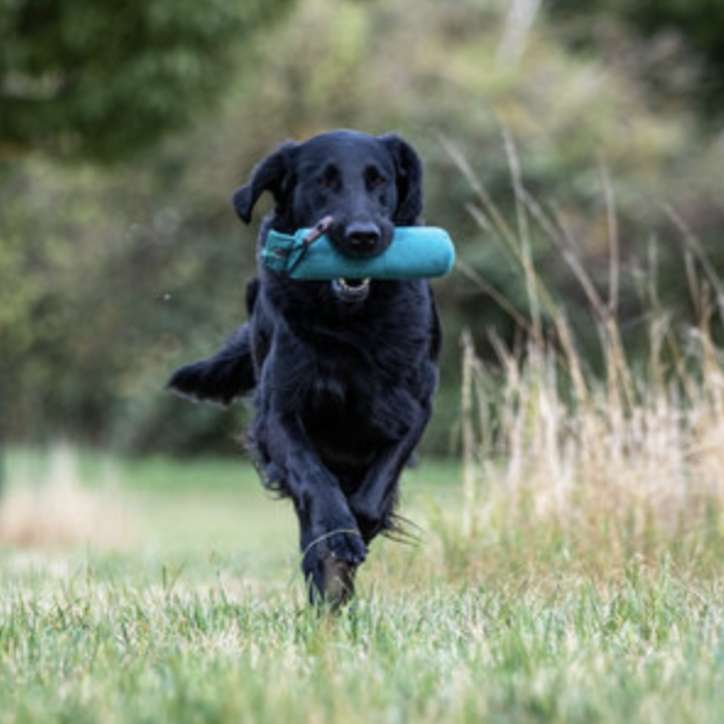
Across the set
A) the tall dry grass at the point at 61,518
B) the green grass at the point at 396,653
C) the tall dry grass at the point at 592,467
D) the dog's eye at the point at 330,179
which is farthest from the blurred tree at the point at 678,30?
the dog's eye at the point at 330,179

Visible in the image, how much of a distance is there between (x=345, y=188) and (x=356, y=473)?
95 centimetres

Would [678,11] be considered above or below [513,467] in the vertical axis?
above

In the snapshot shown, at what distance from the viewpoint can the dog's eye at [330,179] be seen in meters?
4.96

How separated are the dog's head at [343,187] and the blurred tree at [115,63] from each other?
747 centimetres

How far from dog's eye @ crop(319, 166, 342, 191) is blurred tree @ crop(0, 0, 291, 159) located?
25.1ft

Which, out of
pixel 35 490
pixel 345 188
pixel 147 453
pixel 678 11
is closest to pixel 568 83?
pixel 147 453

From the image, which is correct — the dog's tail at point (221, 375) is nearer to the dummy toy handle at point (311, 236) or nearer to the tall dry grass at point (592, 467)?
the tall dry grass at point (592, 467)

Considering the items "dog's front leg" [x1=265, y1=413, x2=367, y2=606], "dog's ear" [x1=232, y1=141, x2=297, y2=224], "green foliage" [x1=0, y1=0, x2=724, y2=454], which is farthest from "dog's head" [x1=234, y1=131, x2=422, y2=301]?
"green foliage" [x1=0, y1=0, x2=724, y2=454]

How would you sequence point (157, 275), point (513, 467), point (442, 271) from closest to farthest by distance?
1. point (442, 271)
2. point (513, 467)
3. point (157, 275)

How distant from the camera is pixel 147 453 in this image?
27031 millimetres

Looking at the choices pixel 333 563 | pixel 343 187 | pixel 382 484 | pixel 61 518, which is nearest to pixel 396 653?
pixel 333 563

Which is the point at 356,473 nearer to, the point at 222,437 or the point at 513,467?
the point at 513,467

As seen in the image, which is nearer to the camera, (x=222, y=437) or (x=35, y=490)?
(x=35, y=490)

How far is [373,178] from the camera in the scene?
5.01 metres
